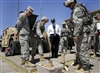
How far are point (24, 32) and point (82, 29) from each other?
6.08ft

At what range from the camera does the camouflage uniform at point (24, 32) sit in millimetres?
4390

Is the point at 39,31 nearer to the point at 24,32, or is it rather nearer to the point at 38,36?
the point at 38,36

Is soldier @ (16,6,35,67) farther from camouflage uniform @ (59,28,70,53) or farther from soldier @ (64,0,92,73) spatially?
camouflage uniform @ (59,28,70,53)

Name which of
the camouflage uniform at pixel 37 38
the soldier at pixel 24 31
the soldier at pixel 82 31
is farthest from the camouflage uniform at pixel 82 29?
the camouflage uniform at pixel 37 38

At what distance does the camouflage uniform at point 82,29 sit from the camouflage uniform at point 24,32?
1.63 metres

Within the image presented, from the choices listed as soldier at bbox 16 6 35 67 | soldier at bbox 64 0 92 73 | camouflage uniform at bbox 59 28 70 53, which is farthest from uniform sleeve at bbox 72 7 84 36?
camouflage uniform at bbox 59 28 70 53

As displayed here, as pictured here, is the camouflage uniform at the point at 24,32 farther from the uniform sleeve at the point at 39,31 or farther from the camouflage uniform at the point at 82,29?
the camouflage uniform at the point at 82,29

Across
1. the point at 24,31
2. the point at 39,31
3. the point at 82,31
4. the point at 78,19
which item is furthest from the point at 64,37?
the point at 78,19

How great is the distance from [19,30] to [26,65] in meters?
1.11

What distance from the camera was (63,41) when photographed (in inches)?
252

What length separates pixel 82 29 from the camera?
3.45m

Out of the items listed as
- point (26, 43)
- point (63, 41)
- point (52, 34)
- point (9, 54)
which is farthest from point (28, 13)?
point (9, 54)

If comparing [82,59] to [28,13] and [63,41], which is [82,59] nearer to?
[28,13]

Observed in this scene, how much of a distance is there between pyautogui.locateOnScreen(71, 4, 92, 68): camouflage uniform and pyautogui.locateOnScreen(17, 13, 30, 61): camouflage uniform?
163cm
